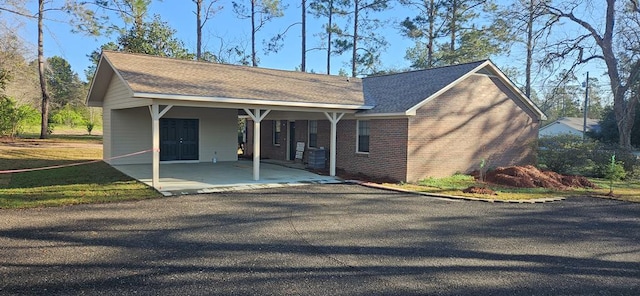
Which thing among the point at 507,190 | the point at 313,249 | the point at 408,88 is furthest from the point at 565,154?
the point at 313,249

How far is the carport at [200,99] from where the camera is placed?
1128 cm

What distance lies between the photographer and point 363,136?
14992 millimetres

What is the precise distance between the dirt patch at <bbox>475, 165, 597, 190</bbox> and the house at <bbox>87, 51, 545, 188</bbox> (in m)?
1.27

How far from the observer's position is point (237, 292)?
430 cm

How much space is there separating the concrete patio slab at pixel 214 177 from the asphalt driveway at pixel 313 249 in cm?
165

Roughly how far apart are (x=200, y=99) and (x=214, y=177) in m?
2.94

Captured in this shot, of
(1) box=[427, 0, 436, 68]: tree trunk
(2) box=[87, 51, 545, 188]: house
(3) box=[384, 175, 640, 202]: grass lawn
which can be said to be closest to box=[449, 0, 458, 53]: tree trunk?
(1) box=[427, 0, 436, 68]: tree trunk

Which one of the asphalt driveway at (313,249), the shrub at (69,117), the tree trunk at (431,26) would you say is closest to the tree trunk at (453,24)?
the tree trunk at (431,26)

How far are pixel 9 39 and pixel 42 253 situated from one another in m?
23.6

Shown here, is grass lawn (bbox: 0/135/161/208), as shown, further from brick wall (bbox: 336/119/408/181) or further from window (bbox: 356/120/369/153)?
window (bbox: 356/120/369/153)

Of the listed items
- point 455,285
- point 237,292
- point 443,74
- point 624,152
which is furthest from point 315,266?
point 624,152

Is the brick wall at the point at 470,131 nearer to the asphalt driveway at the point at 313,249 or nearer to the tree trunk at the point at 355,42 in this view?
the asphalt driveway at the point at 313,249

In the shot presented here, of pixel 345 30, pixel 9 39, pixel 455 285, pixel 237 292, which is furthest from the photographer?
pixel 345 30

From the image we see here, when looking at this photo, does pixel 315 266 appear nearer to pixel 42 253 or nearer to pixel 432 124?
pixel 42 253
